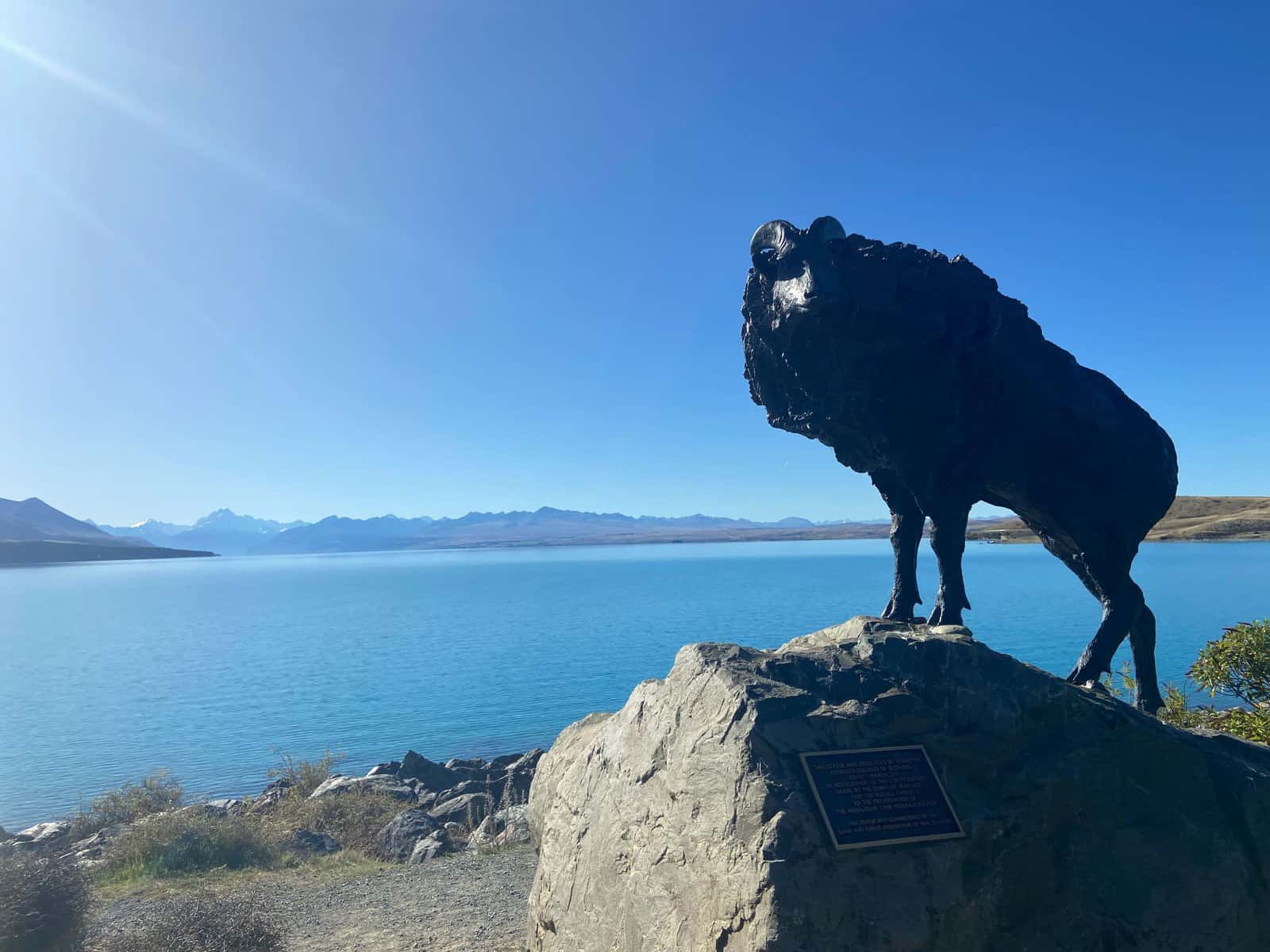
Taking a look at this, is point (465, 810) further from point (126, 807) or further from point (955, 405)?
point (955, 405)

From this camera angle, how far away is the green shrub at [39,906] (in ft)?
21.6

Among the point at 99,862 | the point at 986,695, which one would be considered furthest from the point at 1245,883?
the point at 99,862

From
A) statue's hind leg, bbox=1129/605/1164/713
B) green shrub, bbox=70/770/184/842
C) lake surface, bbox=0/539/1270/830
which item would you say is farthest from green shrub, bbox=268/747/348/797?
statue's hind leg, bbox=1129/605/1164/713

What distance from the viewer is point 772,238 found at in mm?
6434

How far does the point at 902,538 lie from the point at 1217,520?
106530 mm

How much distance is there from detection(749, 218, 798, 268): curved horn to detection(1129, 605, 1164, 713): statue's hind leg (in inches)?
161

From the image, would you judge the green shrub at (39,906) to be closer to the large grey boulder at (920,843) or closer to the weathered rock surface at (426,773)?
the large grey boulder at (920,843)

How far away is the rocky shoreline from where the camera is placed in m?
12.5

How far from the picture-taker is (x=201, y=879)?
10.7 meters

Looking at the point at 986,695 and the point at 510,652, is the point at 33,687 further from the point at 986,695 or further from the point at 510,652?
the point at 986,695

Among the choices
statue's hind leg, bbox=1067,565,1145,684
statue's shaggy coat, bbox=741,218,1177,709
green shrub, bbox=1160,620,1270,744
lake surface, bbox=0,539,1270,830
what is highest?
A: statue's shaggy coat, bbox=741,218,1177,709

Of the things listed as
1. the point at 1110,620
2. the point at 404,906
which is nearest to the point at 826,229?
the point at 1110,620

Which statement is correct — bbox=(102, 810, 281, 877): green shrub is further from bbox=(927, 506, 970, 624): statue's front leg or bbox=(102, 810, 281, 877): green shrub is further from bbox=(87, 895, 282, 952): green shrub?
bbox=(927, 506, 970, 624): statue's front leg

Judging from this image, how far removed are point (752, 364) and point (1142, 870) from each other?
430cm
